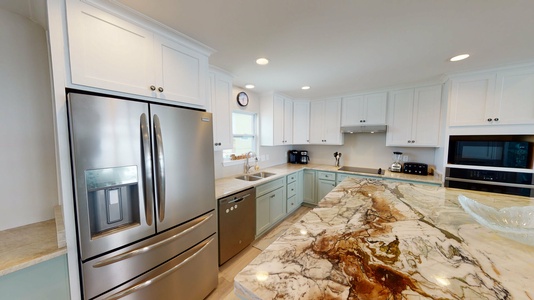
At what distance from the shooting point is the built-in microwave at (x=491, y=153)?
212 centimetres

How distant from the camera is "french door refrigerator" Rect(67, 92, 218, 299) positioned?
1044 mm

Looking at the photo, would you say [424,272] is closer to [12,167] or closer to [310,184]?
[12,167]

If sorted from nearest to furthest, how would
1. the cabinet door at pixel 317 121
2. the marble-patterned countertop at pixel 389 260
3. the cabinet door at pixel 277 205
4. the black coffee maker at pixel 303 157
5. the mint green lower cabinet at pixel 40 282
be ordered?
the marble-patterned countertop at pixel 389 260
the mint green lower cabinet at pixel 40 282
the cabinet door at pixel 277 205
the cabinet door at pixel 317 121
the black coffee maker at pixel 303 157

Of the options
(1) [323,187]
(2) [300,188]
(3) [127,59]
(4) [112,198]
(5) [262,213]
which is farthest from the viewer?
(2) [300,188]

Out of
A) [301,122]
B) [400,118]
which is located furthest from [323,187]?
[400,118]

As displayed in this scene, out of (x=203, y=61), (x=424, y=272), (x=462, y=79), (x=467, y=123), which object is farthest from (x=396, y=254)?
(x=462, y=79)

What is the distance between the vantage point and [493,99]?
2260 millimetres

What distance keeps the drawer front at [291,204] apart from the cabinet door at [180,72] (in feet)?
7.94

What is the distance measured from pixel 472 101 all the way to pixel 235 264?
3.73 meters

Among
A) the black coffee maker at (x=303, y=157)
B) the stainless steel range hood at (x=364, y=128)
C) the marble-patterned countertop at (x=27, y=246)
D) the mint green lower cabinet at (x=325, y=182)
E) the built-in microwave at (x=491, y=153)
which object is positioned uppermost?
the stainless steel range hood at (x=364, y=128)

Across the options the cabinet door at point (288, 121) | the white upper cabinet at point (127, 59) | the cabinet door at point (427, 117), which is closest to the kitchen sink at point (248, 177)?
the cabinet door at point (288, 121)

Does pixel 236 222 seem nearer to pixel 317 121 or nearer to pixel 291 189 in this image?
pixel 291 189

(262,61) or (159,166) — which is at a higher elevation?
(262,61)

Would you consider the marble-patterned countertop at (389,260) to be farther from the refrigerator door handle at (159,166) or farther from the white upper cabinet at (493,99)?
the white upper cabinet at (493,99)
